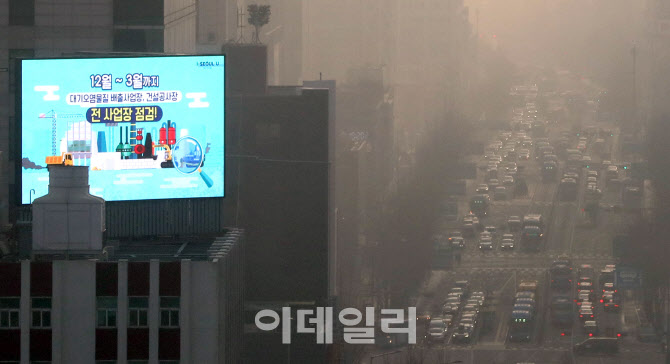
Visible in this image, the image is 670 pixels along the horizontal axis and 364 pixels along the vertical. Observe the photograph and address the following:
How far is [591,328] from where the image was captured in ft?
208

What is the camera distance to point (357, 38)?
140125mm

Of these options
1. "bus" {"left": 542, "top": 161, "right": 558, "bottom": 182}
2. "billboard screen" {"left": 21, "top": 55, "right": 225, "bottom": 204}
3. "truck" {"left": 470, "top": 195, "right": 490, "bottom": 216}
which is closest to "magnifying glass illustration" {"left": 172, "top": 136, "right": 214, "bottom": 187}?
"billboard screen" {"left": 21, "top": 55, "right": 225, "bottom": 204}

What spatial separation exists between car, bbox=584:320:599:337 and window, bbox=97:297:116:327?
125 feet

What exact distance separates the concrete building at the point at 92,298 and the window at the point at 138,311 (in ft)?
0.05

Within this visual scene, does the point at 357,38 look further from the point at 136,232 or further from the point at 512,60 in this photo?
the point at 136,232

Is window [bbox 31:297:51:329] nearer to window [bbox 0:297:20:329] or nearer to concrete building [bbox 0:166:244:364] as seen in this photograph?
concrete building [bbox 0:166:244:364]

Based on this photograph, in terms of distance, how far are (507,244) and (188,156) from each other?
59688mm

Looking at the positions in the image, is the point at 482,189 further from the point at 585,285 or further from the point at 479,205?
the point at 585,285

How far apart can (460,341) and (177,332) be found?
33.9 meters

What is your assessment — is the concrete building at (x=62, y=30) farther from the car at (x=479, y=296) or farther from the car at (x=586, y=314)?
the car at (x=479, y=296)

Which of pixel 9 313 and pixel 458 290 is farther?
pixel 458 290

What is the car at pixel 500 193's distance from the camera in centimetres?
10442

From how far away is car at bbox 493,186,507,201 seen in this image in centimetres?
10442

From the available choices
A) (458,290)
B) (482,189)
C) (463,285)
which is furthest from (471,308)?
(482,189)
